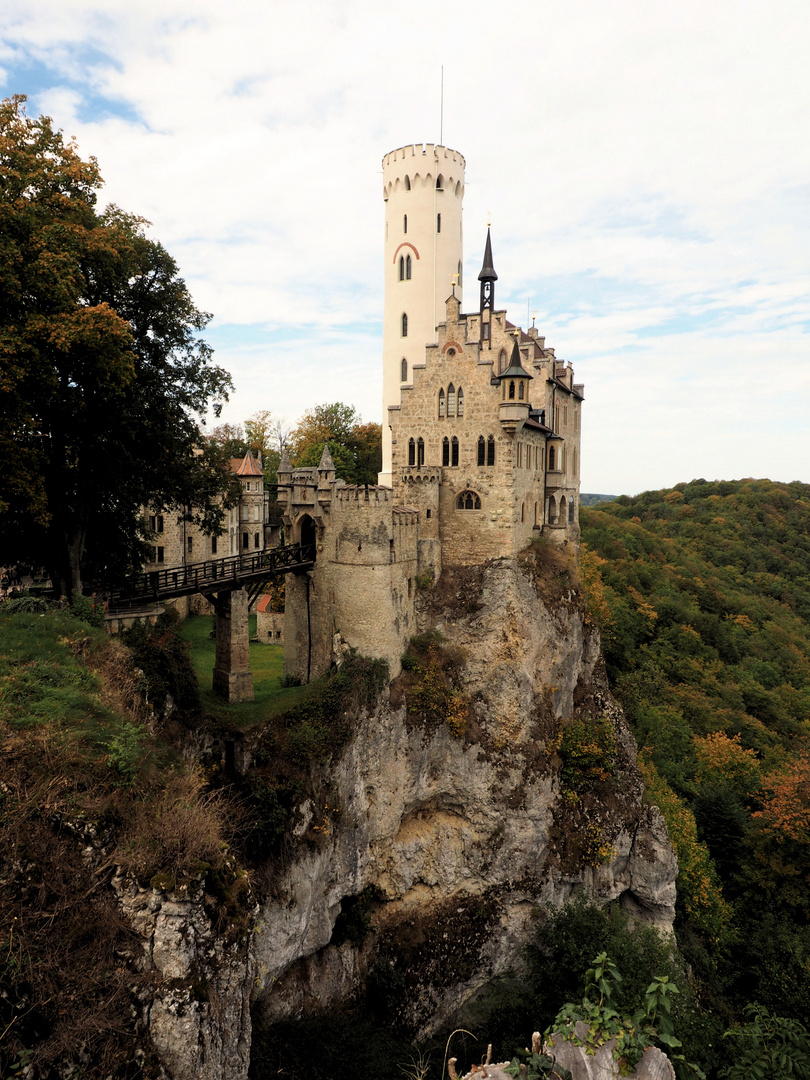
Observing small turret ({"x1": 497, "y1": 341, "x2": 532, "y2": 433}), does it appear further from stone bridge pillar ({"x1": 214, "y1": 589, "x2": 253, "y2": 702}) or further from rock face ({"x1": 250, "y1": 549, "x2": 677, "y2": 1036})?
stone bridge pillar ({"x1": 214, "y1": 589, "x2": 253, "y2": 702})

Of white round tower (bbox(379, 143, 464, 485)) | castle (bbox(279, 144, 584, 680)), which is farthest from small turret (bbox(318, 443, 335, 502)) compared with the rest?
white round tower (bbox(379, 143, 464, 485))

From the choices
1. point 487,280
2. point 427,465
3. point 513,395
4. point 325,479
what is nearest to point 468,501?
point 427,465

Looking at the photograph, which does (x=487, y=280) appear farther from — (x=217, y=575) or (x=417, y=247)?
(x=217, y=575)

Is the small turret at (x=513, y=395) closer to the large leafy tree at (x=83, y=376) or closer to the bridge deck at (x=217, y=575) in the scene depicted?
the bridge deck at (x=217, y=575)

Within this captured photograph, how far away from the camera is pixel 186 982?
11188mm

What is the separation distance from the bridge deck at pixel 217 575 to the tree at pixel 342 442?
23872mm

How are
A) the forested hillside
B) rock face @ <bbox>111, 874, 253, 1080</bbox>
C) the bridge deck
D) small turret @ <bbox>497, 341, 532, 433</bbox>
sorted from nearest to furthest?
1. rock face @ <bbox>111, 874, 253, 1080</bbox>
2. the bridge deck
3. small turret @ <bbox>497, 341, 532, 433</bbox>
4. the forested hillside

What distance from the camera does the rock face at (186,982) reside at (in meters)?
10.8

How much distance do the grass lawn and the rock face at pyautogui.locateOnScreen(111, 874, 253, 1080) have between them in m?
11.6

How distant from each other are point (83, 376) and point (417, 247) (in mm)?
22813

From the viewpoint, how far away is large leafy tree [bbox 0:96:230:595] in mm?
17797

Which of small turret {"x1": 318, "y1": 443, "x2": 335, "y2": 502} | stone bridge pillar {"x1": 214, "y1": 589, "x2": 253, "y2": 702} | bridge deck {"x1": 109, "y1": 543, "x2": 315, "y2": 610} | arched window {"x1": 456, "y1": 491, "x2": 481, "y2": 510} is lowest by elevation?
stone bridge pillar {"x1": 214, "y1": 589, "x2": 253, "y2": 702}

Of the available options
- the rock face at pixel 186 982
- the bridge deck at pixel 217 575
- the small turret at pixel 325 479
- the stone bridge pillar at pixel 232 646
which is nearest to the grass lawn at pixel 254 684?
the stone bridge pillar at pixel 232 646

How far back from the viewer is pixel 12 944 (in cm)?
961
